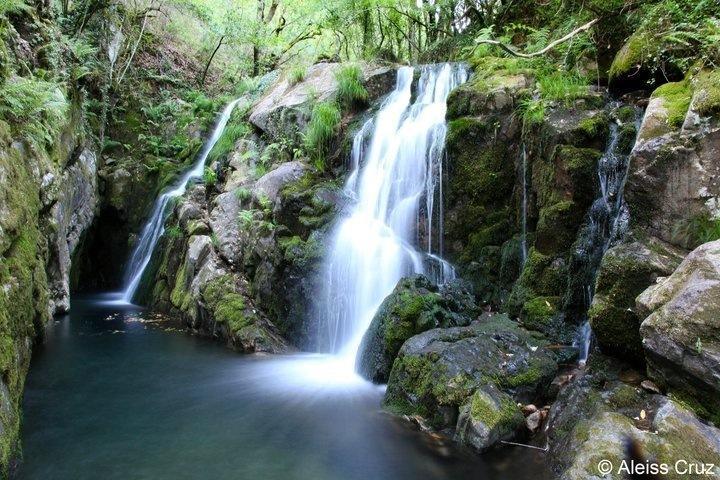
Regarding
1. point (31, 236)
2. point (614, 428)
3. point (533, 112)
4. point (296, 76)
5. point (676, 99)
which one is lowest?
point (614, 428)

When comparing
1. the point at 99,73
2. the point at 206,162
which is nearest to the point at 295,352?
the point at 206,162

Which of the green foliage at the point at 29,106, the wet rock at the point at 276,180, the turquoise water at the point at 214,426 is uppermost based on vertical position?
the green foliage at the point at 29,106

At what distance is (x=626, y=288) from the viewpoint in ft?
15.3

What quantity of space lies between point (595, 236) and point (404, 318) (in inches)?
104

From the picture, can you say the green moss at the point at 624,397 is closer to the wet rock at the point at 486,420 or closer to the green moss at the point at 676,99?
the wet rock at the point at 486,420

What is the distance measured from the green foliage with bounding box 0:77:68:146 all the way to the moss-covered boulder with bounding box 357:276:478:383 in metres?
5.95

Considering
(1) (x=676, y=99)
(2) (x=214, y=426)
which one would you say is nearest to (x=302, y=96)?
(1) (x=676, y=99)

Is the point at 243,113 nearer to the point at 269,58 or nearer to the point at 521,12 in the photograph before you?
the point at 269,58

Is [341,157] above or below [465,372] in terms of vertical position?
above

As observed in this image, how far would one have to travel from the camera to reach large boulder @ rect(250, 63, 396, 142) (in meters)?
11.7

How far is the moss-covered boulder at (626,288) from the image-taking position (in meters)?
4.58

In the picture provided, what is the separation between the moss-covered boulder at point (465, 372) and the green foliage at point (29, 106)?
6415 mm

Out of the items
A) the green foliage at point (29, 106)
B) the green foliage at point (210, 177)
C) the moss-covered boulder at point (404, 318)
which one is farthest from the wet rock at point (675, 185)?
the green foliage at point (210, 177)

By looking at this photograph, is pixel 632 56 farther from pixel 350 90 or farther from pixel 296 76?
pixel 296 76
